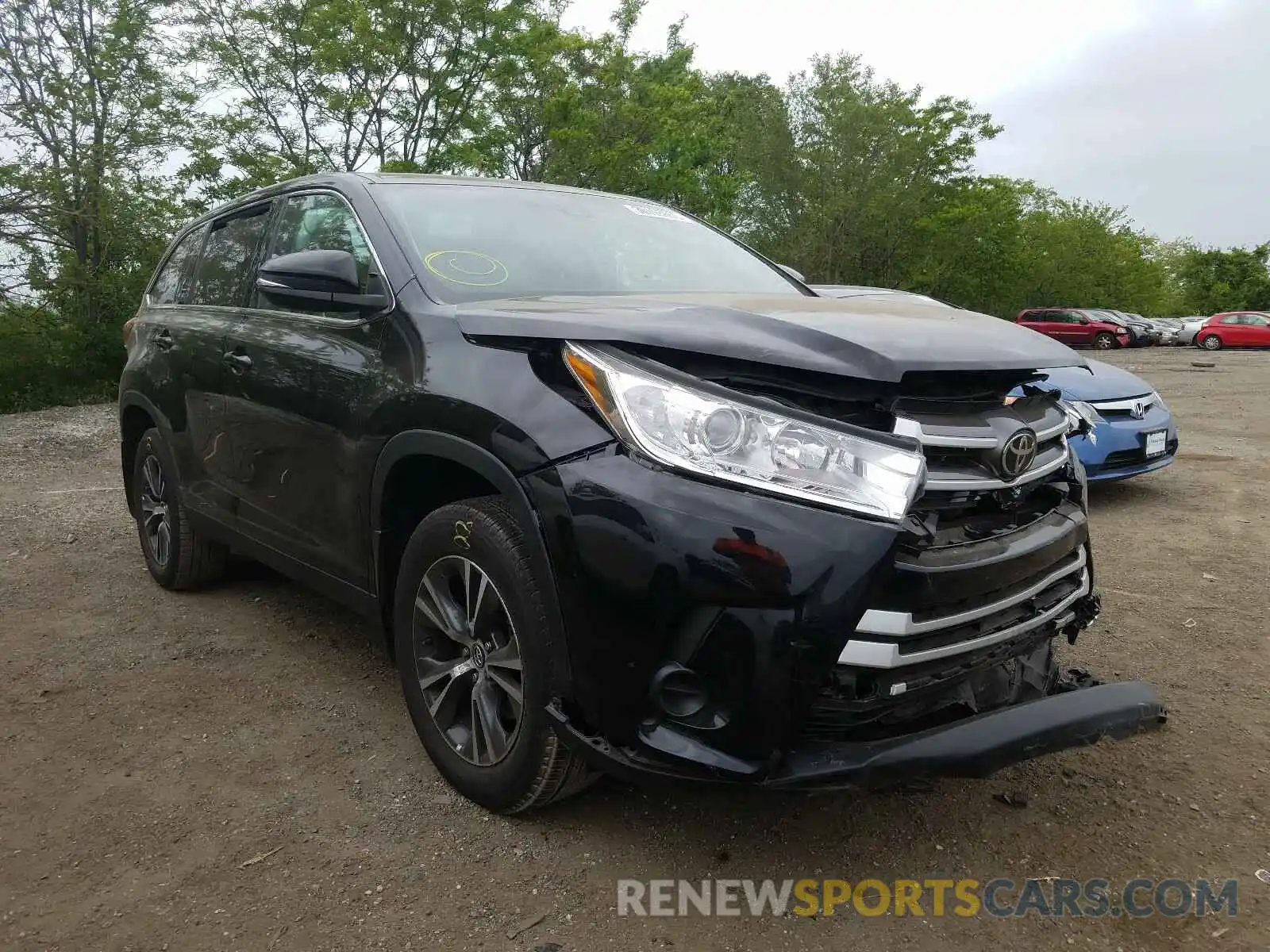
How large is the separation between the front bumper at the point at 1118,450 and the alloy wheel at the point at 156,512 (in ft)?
18.0

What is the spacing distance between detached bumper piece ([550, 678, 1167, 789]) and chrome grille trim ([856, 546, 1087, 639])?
212 mm

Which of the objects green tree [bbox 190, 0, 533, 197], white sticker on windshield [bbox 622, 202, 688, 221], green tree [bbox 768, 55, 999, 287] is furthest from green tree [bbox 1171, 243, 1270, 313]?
white sticker on windshield [bbox 622, 202, 688, 221]

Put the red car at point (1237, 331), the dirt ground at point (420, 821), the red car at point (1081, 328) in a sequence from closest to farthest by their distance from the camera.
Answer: the dirt ground at point (420, 821)
the red car at point (1237, 331)
the red car at point (1081, 328)

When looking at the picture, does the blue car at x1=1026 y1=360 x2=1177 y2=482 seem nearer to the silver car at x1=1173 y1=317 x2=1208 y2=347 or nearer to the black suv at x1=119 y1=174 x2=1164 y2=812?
the black suv at x1=119 y1=174 x2=1164 y2=812

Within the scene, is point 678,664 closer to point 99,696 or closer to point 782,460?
point 782,460

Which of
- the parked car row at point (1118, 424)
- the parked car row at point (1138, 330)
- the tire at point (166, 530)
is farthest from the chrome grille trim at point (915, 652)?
the parked car row at point (1138, 330)

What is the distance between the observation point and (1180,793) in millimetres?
2645

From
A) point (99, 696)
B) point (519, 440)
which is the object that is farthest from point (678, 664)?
point (99, 696)

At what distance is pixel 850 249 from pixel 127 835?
34.3 meters

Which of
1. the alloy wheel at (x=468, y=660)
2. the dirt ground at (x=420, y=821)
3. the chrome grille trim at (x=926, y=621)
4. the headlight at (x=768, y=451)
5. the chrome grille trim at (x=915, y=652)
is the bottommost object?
the dirt ground at (x=420, y=821)

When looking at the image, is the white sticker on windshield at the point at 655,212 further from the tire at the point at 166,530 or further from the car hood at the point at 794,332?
the tire at the point at 166,530

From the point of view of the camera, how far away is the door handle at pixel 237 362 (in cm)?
338

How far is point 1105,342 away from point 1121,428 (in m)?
32.4

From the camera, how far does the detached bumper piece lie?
188 centimetres
